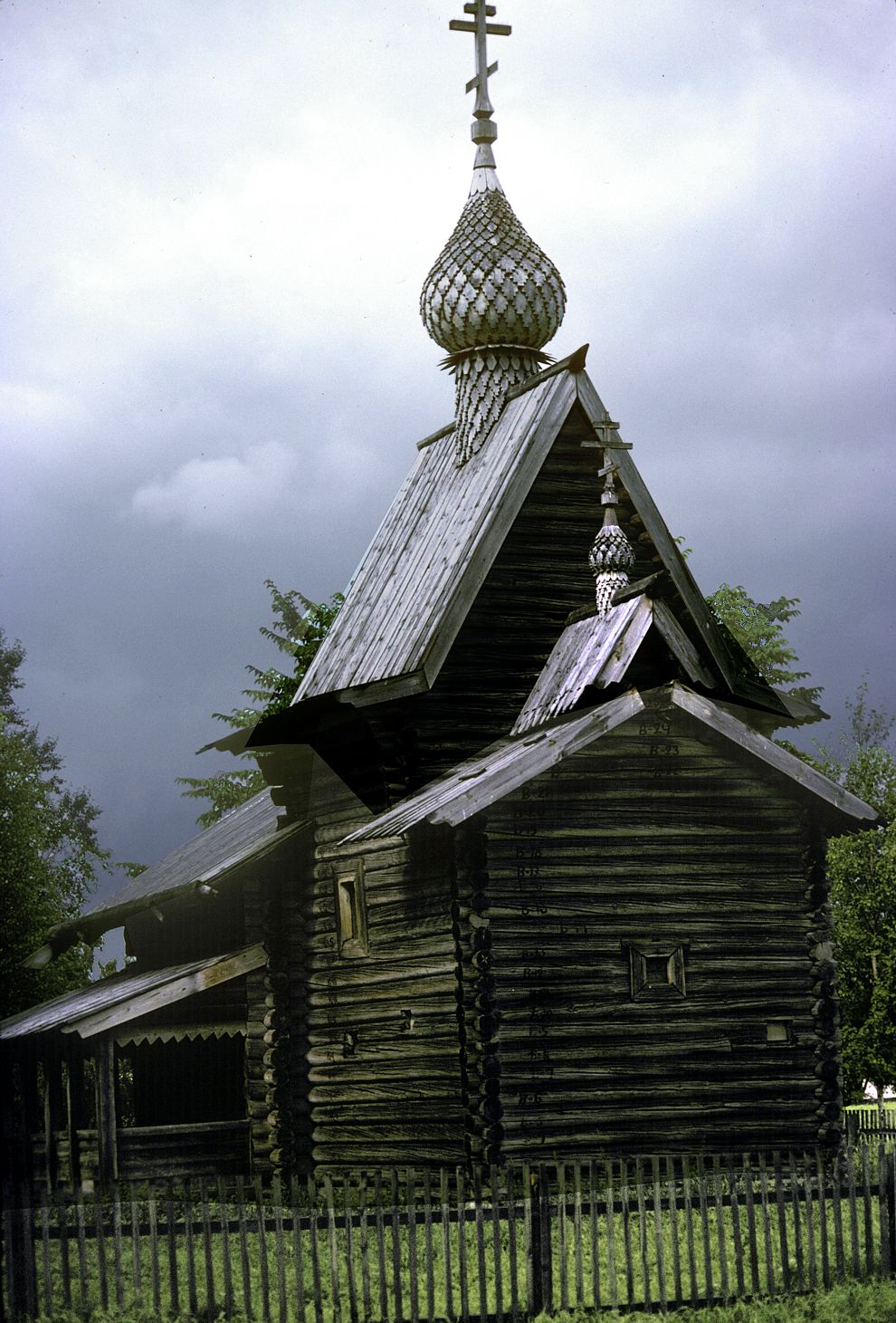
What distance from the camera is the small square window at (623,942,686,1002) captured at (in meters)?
19.0

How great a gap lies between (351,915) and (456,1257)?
6.46 meters

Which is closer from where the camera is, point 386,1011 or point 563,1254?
point 563,1254

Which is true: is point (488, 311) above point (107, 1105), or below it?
above

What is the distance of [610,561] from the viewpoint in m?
21.2

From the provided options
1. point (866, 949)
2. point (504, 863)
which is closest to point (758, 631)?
point (866, 949)

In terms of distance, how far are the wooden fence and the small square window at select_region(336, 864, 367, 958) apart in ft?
19.3

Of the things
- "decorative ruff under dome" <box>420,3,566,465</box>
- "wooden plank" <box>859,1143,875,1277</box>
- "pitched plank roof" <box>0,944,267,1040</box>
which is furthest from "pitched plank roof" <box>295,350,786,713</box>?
"wooden plank" <box>859,1143,875,1277</box>

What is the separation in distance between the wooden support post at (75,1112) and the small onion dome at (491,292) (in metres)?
11.6

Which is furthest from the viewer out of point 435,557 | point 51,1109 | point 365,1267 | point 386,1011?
point 51,1109

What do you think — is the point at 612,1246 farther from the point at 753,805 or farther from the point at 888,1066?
the point at 888,1066

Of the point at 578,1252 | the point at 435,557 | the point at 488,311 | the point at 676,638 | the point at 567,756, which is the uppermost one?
the point at 488,311

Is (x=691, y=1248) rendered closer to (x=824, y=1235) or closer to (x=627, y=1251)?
(x=627, y=1251)

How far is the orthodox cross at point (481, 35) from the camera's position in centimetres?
2600

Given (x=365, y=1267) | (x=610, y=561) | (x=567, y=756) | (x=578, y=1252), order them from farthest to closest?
(x=610, y=561) → (x=567, y=756) → (x=578, y=1252) → (x=365, y=1267)
